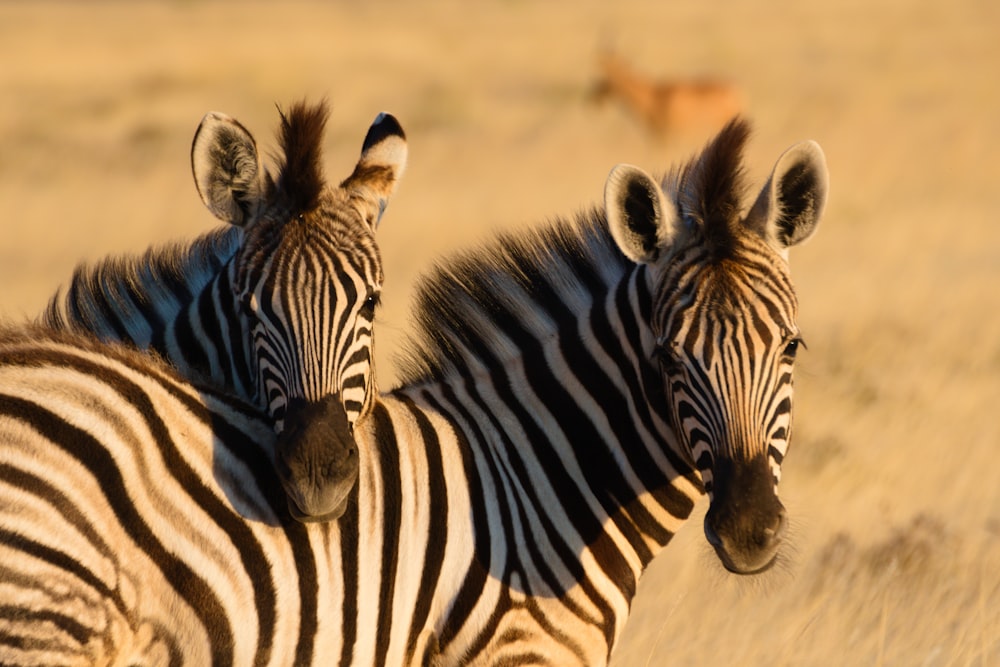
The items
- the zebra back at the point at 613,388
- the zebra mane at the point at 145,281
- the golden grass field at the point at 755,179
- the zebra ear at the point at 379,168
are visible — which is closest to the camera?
the zebra back at the point at 613,388

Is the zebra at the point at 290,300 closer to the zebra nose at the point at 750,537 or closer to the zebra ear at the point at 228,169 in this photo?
the zebra ear at the point at 228,169

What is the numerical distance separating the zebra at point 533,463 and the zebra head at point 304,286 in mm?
230

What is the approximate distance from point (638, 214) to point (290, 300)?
1.36 meters

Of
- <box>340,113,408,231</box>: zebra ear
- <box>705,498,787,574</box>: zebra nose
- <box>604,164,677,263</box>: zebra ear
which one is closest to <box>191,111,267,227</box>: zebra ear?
<box>340,113,408,231</box>: zebra ear

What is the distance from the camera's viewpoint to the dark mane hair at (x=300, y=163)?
15.8 ft

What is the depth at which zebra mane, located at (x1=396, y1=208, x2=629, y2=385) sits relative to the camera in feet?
16.4

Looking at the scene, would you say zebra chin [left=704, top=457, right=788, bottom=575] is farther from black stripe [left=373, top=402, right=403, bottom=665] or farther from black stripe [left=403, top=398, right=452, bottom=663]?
black stripe [left=373, top=402, right=403, bottom=665]

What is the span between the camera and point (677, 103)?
2447 cm

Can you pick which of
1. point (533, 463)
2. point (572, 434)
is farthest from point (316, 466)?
point (572, 434)

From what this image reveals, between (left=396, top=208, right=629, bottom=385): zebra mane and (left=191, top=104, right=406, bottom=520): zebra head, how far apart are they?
0.38 meters

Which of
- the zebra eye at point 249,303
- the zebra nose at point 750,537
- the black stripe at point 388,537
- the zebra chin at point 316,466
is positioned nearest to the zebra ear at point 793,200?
the zebra nose at point 750,537

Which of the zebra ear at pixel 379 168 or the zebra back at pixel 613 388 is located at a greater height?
the zebra ear at pixel 379 168

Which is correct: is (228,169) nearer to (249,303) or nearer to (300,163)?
(300,163)

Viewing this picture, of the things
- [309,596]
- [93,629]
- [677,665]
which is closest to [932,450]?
[677,665]
